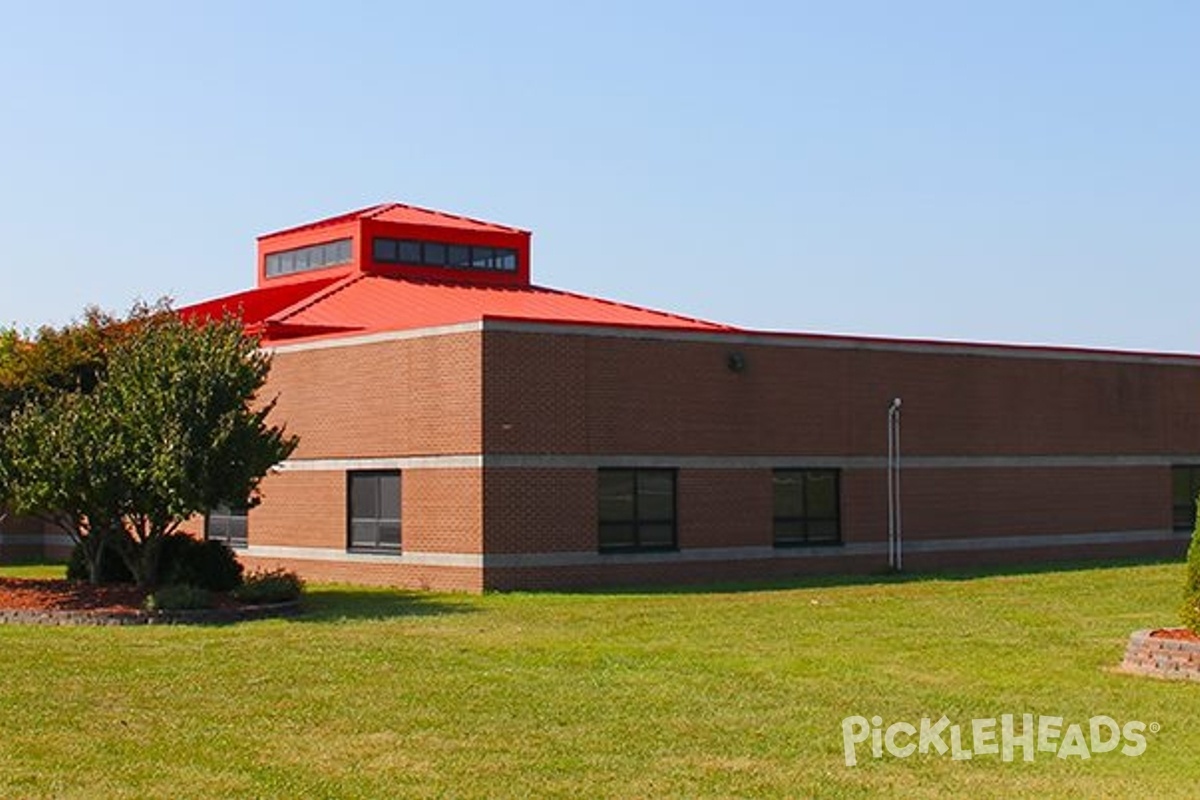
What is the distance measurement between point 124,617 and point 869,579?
1659 cm

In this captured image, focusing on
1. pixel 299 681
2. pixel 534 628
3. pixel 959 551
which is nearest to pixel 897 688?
pixel 299 681

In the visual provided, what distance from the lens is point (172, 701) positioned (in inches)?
667

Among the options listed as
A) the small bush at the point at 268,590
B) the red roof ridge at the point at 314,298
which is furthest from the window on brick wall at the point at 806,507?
the red roof ridge at the point at 314,298

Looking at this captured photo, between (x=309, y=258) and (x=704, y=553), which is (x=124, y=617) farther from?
(x=309, y=258)

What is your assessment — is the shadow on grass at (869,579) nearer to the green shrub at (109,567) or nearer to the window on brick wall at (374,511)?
the window on brick wall at (374,511)

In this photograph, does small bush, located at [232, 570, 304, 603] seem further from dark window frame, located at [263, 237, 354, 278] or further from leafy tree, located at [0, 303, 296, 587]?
dark window frame, located at [263, 237, 354, 278]

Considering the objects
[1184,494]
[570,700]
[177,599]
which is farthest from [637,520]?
[1184,494]

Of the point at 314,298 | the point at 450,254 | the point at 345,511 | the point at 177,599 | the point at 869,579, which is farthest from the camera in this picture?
the point at 450,254

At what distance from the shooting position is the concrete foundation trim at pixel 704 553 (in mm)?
33000

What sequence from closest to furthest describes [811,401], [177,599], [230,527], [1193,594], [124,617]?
1. [1193,594]
2. [124,617]
3. [177,599]
4. [811,401]
5. [230,527]

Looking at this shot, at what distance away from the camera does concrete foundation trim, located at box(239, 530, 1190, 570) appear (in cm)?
3300

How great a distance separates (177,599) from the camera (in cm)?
2683

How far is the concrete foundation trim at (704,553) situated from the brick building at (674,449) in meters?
0.06

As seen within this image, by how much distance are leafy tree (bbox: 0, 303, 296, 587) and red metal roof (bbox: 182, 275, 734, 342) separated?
10221 millimetres
